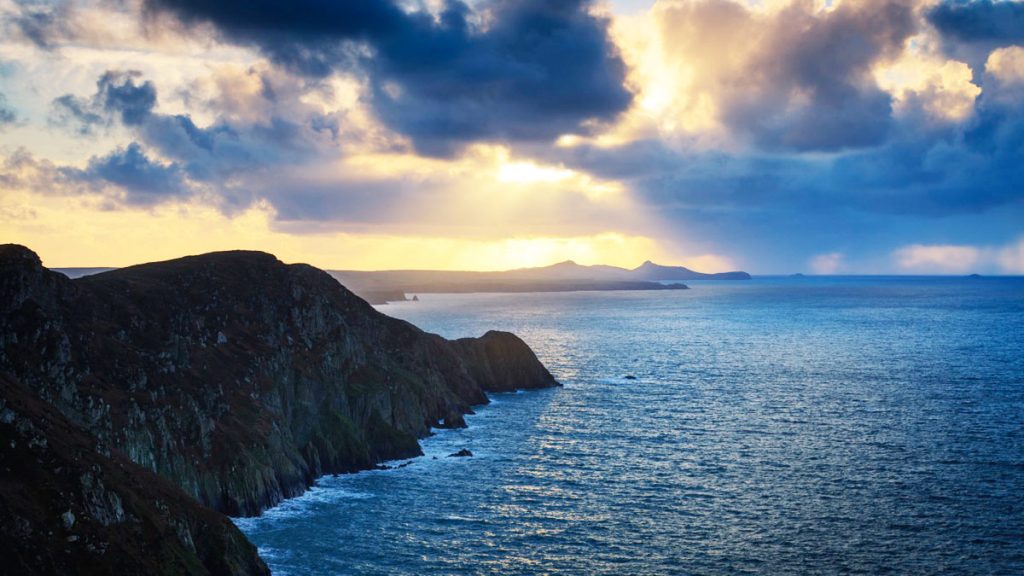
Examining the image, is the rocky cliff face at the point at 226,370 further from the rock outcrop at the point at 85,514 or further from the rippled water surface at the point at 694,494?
the rippled water surface at the point at 694,494

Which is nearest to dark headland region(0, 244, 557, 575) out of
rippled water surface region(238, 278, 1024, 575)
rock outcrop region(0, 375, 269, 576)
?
rock outcrop region(0, 375, 269, 576)

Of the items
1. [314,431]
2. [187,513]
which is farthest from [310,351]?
[187,513]

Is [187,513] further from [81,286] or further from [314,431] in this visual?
[81,286]

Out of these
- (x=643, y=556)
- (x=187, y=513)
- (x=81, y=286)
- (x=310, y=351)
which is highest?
(x=81, y=286)

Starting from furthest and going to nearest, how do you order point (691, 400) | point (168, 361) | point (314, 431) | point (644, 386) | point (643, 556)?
1. point (644, 386)
2. point (691, 400)
3. point (314, 431)
4. point (168, 361)
5. point (643, 556)

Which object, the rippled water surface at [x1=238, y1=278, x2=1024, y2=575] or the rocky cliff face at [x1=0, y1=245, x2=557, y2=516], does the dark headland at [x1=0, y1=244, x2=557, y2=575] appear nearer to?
the rocky cliff face at [x1=0, y1=245, x2=557, y2=516]

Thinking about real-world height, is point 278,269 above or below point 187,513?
above

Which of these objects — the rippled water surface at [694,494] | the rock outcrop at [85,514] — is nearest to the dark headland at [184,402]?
the rock outcrop at [85,514]
